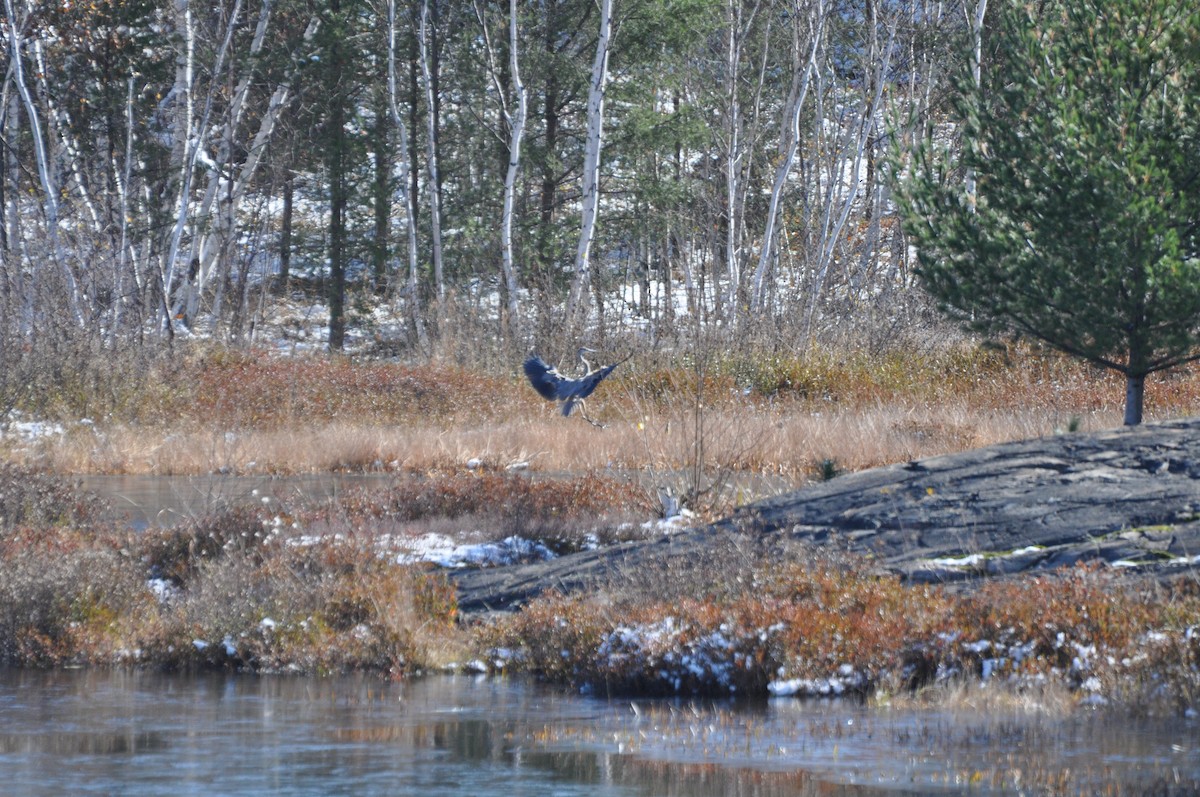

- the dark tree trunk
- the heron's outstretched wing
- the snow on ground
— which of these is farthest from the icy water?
the heron's outstretched wing

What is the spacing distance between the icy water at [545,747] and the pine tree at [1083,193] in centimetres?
661

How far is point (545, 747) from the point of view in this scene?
20.4 feet

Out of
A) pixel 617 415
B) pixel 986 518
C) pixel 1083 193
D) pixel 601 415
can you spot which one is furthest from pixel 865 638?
pixel 601 415

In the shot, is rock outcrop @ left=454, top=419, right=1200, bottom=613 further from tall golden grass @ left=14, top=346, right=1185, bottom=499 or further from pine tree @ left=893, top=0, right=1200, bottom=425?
tall golden grass @ left=14, top=346, right=1185, bottom=499

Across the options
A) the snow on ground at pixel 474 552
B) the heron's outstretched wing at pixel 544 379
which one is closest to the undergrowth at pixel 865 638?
the snow on ground at pixel 474 552

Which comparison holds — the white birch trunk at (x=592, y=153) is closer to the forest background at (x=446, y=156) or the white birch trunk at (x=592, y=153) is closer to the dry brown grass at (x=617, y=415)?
the forest background at (x=446, y=156)

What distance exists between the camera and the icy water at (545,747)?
17.6ft

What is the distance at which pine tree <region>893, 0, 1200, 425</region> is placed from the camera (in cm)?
1198

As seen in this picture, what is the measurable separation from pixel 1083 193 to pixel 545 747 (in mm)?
8016

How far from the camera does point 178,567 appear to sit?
1029 centimetres

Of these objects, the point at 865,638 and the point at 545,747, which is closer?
the point at 545,747

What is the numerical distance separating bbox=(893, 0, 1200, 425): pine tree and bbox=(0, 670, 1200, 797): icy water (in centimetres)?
661

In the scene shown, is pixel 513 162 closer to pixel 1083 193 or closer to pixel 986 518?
pixel 1083 193

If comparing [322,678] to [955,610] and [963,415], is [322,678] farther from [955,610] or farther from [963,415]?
[963,415]
